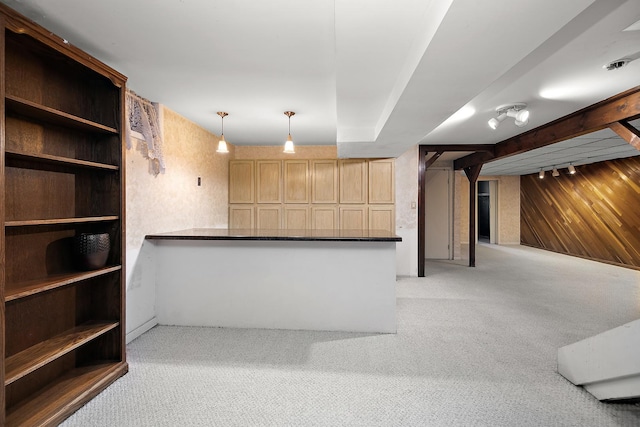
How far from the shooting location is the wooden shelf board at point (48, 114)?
1522 millimetres

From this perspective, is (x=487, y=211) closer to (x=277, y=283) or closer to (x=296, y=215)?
(x=296, y=215)

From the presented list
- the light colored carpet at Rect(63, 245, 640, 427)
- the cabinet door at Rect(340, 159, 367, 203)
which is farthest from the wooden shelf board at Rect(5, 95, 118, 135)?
the cabinet door at Rect(340, 159, 367, 203)

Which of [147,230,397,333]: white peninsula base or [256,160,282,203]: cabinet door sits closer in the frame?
[147,230,397,333]: white peninsula base

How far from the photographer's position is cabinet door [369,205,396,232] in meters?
5.07

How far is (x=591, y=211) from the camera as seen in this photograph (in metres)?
6.71

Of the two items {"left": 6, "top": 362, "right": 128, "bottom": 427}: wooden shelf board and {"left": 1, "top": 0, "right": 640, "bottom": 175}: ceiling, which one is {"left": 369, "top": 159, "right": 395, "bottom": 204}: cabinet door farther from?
{"left": 6, "top": 362, "right": 128, "bottom": 427}: wooden shelf board

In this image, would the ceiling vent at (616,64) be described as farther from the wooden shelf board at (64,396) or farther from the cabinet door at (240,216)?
the cabinet door at (240,216)

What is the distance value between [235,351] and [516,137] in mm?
4953

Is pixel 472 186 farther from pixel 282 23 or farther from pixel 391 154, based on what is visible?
pixel 282 23

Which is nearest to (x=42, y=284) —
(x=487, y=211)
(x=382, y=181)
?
(x=382, y=181)

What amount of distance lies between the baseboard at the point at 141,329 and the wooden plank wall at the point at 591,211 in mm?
8287

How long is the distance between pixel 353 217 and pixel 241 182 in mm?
2065

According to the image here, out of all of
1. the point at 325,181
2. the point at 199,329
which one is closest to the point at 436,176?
the point at 325,181

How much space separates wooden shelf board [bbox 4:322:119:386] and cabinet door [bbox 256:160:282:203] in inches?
130
